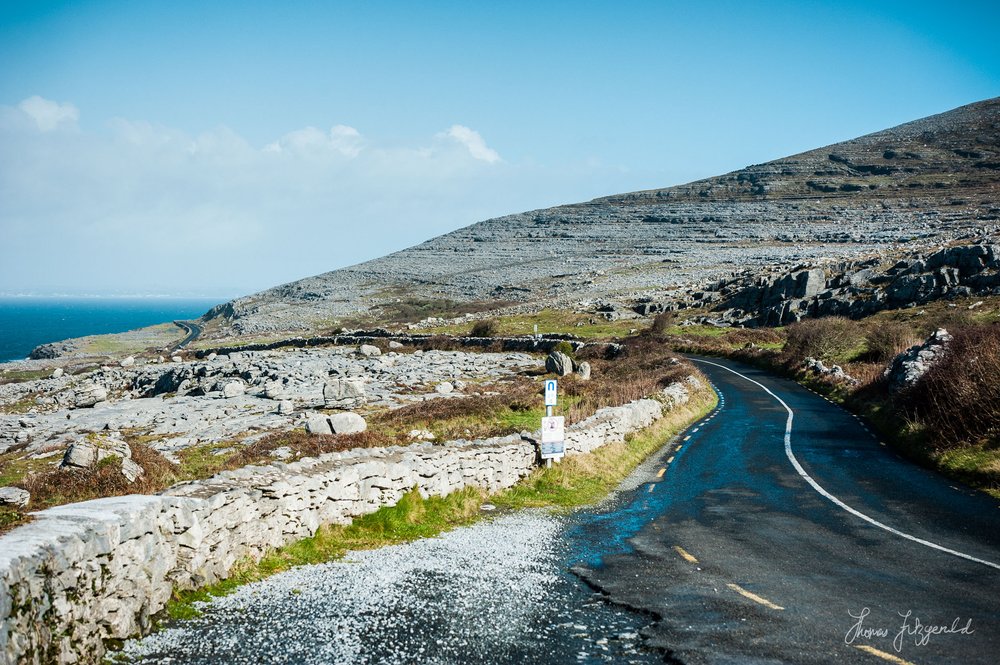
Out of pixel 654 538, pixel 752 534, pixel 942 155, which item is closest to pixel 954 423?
pixel 752 534

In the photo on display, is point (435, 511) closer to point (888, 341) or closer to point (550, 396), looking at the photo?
point (550, 396)

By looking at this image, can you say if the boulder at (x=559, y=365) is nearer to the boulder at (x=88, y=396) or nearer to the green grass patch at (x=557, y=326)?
the green grass patch at (x=557, y=326)

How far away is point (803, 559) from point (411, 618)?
23.3 ft

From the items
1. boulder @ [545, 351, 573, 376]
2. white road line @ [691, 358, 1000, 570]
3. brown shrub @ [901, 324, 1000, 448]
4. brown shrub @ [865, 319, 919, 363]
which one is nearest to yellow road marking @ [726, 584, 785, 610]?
white road line @ [691, 358, 1000, 570]

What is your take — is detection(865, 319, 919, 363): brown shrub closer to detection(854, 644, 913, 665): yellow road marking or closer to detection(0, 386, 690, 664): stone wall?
detection(0, 386, 690, 664): stone wall

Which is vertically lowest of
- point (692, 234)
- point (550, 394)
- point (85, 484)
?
point (85, 484)

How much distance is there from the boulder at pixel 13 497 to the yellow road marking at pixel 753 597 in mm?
11108

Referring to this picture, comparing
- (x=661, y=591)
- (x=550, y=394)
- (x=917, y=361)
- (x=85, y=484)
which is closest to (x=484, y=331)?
(x=917, y=361)

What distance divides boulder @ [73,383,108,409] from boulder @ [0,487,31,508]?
27.7 metres

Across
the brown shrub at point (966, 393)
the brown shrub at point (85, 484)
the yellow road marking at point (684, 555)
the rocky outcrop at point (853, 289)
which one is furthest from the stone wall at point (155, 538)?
the rocky outcrop at point (853, 289)

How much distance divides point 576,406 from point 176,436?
14991 mm

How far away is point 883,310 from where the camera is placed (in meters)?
61.9

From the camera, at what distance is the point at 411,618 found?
900 centimetres

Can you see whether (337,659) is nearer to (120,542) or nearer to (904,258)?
(120,542)
